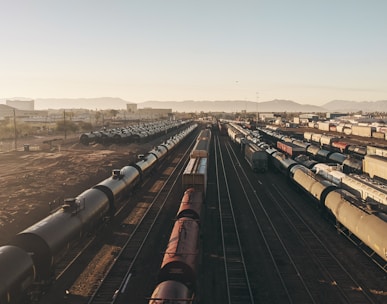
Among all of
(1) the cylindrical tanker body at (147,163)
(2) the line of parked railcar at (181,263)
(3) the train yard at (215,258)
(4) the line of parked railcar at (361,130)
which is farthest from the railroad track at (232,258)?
(4) the line of parked railcar at (361,130)

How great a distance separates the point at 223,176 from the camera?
162 feet

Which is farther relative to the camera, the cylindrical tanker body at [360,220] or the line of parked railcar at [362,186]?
the line of parked railcar at [362,186]

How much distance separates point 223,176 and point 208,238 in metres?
24.1

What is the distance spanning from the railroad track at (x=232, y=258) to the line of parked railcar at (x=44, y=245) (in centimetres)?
980

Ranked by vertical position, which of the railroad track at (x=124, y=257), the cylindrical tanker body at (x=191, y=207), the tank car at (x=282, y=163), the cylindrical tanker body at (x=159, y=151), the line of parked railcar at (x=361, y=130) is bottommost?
the railroad track at (x=124, y=257)

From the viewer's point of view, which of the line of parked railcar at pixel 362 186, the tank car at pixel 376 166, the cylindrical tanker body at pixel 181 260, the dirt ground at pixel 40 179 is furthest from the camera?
the tank car at pixel 376 166

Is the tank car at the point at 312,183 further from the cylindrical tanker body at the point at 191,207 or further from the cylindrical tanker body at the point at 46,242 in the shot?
the cylindrical tanker body at the point at 46,242

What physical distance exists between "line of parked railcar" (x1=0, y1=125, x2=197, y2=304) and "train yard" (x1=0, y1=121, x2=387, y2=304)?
1773 millimetres

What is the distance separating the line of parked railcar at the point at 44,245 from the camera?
14.2 metres

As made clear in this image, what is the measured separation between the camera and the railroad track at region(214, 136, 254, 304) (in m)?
18.1

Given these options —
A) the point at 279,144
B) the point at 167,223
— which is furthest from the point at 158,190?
the point at 279,144

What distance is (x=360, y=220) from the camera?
72.9ft

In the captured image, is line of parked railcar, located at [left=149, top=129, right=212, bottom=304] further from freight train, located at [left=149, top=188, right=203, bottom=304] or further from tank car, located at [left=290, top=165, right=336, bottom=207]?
tank car, located at [left=290, top=165, right=336, bottom=207]

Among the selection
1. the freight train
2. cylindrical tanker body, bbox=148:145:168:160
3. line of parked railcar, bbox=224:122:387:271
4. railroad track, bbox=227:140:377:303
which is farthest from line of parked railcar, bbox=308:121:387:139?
the freight train
